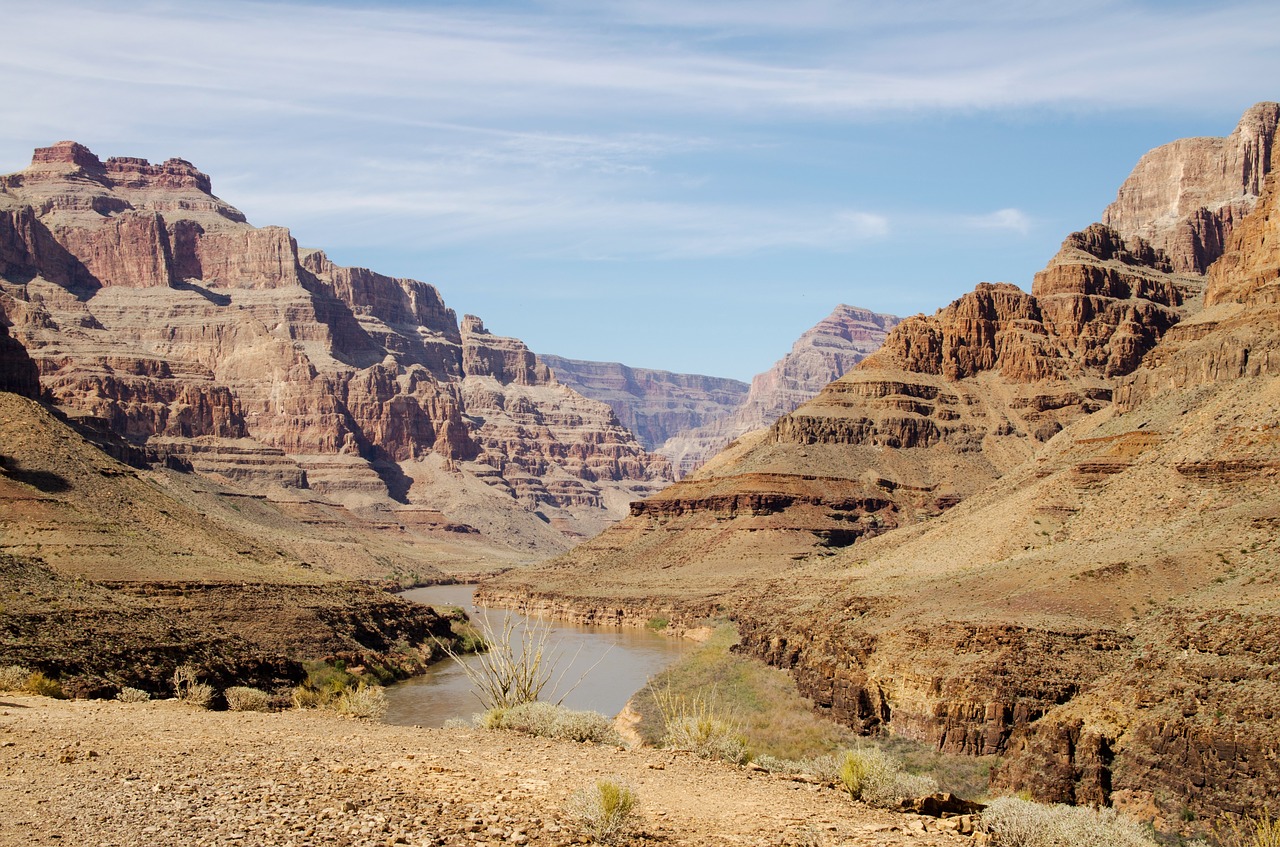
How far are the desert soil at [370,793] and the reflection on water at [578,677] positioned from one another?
17.7 m

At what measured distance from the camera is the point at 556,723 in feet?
80.4

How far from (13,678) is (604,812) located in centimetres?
2209

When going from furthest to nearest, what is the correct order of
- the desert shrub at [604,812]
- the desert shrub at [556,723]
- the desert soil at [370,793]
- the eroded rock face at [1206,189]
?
the eroded rock face at [1206,189], the desert shrub at [556,723], the desert shrub at [604,812], the desert soil at [370,793]

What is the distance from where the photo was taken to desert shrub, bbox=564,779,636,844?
1630cm

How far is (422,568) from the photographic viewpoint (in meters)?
180

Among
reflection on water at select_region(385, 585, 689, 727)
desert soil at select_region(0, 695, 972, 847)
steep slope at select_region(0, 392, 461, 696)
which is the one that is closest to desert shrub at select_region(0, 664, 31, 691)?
steep slope at select_region(0, 392, 461, 696)

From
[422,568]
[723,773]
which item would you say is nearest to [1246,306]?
[723,773]

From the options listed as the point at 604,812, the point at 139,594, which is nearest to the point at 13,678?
the point at 604,812

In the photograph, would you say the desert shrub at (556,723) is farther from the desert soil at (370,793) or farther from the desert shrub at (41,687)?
the desert shrub at (41,687)

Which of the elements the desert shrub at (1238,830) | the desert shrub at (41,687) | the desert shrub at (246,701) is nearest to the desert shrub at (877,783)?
the desert shrub at (1238,830)

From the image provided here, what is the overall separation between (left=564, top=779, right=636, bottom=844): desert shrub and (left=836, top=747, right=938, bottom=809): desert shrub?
3.92 metres

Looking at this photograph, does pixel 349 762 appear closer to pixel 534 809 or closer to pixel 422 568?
pixel 534 809

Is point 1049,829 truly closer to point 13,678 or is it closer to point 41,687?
point 13,678

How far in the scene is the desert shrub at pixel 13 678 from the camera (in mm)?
32275
